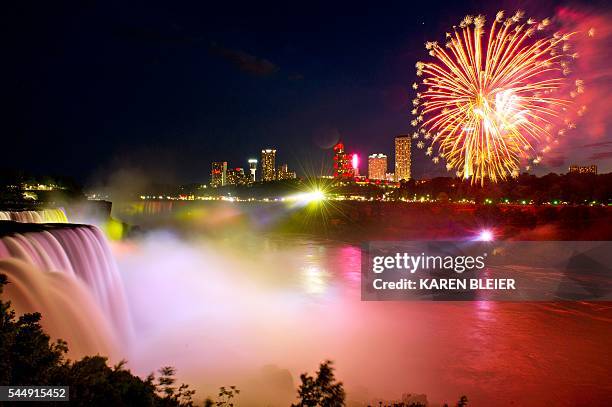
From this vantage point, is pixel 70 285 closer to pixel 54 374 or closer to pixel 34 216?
pixel 54 374

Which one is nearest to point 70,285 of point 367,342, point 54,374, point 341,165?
point 54,374

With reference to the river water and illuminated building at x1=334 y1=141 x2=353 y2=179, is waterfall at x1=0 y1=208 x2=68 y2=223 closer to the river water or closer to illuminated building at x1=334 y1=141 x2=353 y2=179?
the river water

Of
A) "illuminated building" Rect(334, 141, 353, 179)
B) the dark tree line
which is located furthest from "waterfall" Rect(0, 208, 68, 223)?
"illuminated building" Rect(334, 141, 353, 179)

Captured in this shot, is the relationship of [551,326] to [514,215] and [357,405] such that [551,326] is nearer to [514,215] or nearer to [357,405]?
[357,405]

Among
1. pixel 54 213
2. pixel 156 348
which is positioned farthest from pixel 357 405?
pixel 54 213

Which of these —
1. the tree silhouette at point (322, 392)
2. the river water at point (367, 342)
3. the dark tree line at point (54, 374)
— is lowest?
the river water at point (367, 342)

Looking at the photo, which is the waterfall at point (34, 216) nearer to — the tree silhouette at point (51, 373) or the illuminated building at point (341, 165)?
the tree silhouette at point (51, 373)

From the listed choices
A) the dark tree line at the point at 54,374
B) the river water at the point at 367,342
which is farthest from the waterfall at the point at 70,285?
the dark tree line at the point at 54,374

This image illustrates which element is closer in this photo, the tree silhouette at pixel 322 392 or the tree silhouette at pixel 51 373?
the tree silhouette at pixel 51 373

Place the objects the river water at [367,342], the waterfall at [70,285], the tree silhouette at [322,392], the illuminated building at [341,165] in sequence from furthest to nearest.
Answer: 1. the illuminated building at [341,165]
2. the river water at [367,342]
3. the waterfall at [70,285]
4. the tree silhouette at [322,392]
